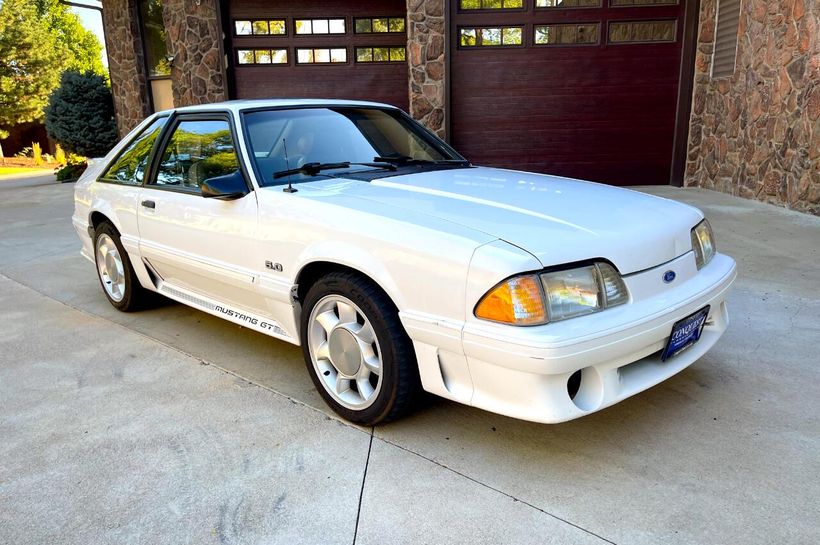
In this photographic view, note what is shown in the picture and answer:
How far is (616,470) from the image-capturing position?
2.41 meters

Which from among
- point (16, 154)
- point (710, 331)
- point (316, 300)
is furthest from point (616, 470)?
point (16, 154)

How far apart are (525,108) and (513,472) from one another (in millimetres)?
8249

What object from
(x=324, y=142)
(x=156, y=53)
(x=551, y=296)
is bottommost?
(x=551, y=296)

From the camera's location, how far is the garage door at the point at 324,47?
1003 cm

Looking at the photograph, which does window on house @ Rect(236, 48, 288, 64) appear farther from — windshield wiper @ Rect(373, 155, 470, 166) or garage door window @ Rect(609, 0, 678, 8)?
windshield wiper @ Rect(373, 155, 470, 166)

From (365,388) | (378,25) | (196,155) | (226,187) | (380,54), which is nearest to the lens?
(365,388)

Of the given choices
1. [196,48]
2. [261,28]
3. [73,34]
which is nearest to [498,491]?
[261,28]

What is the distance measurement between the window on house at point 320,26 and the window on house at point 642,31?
4311 mm

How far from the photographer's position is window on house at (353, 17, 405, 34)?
32.9 ft

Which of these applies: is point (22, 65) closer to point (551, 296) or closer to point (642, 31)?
point (642, 31)

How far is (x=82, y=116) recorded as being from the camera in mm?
13094

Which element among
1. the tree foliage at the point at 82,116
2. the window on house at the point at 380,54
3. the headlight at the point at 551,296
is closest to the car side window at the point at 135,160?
the headlight at the point at 551,296

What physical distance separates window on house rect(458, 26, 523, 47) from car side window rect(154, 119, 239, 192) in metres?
6.72

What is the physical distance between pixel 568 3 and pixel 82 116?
1019cm
